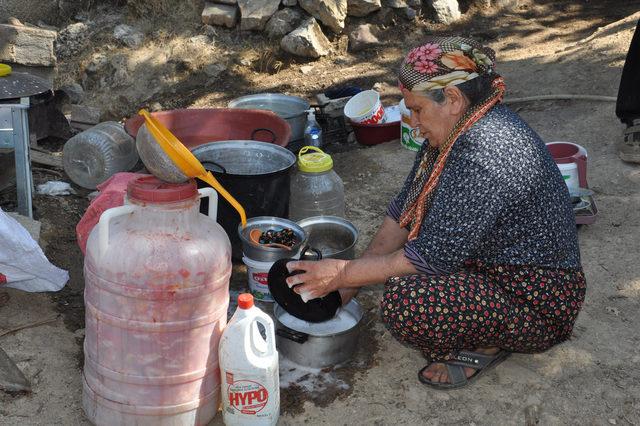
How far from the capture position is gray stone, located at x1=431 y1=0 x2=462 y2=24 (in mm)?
8086

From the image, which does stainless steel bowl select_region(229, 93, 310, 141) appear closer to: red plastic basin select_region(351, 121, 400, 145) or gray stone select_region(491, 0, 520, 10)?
red plastic basin select_region(351, 121, 400, 145)

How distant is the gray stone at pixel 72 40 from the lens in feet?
23.8

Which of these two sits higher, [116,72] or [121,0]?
[121,0]

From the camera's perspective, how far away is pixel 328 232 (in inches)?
156

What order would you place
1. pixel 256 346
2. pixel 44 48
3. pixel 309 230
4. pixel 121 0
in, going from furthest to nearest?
A: 1. pixel 121 0
2. pixel 44 48
3. pixel 309 230
4. pixel 256 346

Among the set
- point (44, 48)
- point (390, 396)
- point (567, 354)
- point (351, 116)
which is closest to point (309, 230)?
point (390, 396)

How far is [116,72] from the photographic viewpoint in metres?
7.03

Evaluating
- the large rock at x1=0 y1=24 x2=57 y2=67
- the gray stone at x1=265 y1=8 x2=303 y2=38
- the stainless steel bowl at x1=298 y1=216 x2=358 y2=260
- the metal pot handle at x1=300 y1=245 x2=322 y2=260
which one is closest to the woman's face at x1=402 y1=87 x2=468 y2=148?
the metal pot handle at x1=300 y1=245 x2=322 y2=260

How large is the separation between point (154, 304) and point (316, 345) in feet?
2.78

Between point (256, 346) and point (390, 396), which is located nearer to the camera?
point (256, 346)

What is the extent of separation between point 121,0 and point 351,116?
3330 mm

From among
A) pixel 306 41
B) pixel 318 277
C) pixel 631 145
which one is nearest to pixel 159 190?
pixel 318 277

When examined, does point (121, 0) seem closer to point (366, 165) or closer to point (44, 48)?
point (44, 48)

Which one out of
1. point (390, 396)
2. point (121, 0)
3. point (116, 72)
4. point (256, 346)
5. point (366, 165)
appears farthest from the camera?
point (121, 0)
